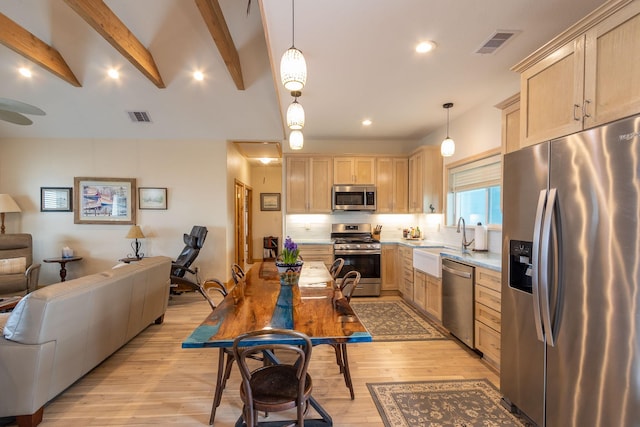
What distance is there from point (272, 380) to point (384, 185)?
4.11 meters

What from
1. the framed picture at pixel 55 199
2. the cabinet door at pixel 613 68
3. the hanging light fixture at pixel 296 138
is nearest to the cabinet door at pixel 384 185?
the hanging light fixture at pixel 296 138

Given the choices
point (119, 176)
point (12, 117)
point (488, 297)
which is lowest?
point (488, 297)

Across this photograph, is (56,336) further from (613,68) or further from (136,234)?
(613,68)

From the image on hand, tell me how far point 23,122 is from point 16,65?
1.89 metres

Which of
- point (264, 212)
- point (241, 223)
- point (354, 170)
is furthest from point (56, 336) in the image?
point (264, 212)

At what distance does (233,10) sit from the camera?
3387mm

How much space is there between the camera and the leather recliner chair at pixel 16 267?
416 cm

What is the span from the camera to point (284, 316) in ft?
5.77

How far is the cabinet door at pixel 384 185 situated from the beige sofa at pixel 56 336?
3859mm

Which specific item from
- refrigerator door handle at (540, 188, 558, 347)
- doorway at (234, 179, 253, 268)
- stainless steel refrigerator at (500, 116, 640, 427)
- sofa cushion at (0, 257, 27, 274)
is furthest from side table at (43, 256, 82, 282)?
refrigerator door handle at (540, 188, 558, 347)

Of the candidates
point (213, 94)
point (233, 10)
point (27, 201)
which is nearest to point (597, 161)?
point (233, 10)

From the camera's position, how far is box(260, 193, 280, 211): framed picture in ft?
28.9

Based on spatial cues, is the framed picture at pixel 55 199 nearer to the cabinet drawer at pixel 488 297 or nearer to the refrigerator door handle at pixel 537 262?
the cabinet drawer at pixel 488 297

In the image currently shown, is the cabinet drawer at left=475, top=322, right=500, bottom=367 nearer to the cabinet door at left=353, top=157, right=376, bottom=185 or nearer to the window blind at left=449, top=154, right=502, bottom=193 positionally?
the window blind at left=449, top=154, right=502, bottom=193
